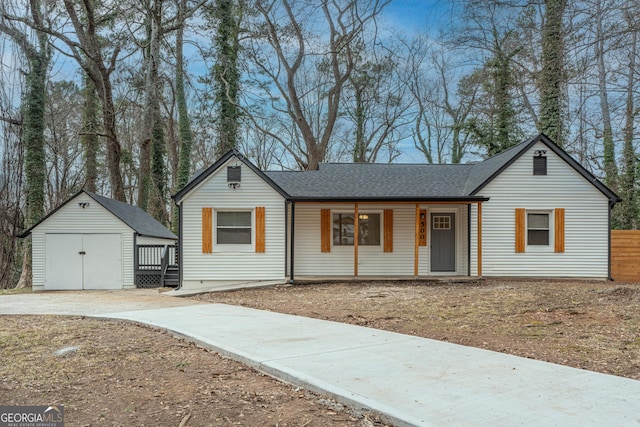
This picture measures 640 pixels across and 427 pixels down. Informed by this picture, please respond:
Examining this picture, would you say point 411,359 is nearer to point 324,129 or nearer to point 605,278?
point 605,278

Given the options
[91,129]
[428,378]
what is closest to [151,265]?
[91,129]

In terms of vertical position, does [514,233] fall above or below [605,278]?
above

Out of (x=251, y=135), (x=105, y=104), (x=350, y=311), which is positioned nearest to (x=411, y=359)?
(x=350, y=311)

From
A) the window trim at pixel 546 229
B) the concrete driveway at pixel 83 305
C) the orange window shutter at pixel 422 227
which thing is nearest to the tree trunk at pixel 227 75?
the orange window shutter at pixel 422 227

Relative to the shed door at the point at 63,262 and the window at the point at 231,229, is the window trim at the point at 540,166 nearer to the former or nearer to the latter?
the window at the point at 231,229

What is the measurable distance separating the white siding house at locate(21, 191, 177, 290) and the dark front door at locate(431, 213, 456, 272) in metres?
9.84

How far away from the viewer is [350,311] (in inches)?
319

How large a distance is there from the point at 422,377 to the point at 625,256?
1350 centimetres

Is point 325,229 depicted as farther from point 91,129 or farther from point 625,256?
point 91,129

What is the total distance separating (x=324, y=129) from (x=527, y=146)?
51.9ft

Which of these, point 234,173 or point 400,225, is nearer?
point 234,173

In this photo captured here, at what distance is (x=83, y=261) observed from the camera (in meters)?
14.8

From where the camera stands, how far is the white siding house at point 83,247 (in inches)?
574

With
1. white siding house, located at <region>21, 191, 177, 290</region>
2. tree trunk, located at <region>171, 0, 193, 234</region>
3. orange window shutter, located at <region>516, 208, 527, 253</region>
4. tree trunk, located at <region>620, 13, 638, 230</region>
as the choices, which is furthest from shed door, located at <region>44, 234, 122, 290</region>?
tree trunk, located at <region>620, 13, 638, 230</region>
